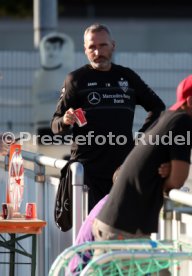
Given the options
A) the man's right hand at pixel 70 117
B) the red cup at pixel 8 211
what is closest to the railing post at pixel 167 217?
the man's right hand at pixel 70 117

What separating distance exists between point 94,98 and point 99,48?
1.07ft

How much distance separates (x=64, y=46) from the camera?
21.6 m

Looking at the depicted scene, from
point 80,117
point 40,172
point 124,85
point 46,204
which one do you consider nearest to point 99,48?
point 124,85

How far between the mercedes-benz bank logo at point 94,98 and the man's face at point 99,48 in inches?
7.5

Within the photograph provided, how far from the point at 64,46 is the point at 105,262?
56.9 feet

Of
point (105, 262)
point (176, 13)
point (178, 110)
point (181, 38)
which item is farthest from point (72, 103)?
point (176, 13)

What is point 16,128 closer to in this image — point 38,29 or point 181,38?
point 38,29

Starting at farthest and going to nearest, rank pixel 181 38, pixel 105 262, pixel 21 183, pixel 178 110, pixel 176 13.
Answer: pixel 176 13, pixel 181 38, pixel 21 183, pixel 178 110, pixel 105 262

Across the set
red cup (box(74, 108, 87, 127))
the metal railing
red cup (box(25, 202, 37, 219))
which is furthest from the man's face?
red cup (box(25, 202, 37, 219))

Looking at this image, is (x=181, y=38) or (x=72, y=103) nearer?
(x=72, y=103)

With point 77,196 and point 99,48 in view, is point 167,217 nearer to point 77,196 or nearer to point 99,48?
point 77,196

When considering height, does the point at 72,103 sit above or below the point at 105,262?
above

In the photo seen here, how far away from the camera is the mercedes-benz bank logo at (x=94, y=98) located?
7059 millimetres

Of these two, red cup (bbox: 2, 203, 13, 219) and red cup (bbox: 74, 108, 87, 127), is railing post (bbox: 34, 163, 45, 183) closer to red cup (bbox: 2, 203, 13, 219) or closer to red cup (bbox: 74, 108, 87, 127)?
red cup (bbox: 2, 203, 13, 219)
